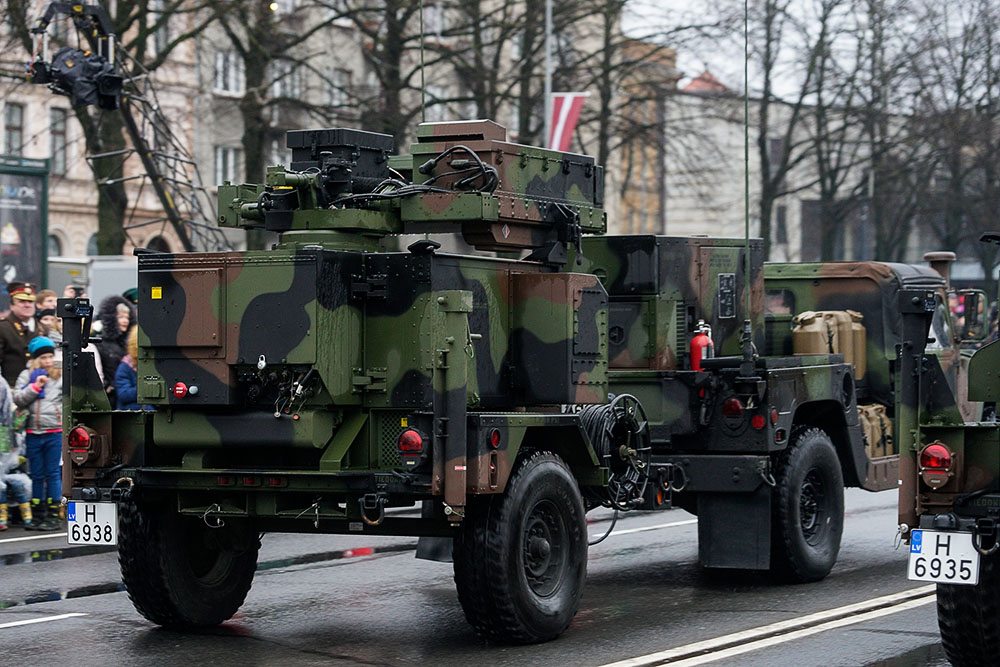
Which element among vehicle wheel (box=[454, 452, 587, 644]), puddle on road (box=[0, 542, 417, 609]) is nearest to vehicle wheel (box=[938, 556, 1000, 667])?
vehicle wheel (box=[454, 452, 587, 644])

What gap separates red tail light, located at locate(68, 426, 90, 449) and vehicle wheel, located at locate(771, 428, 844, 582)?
4830mm

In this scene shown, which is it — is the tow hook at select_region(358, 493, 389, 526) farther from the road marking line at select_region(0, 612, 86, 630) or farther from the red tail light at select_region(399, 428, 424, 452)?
the road marking line at select_region(0, 612, 86, 630)

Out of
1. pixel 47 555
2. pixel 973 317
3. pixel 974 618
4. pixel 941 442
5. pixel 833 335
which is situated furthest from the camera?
pixel 973 317

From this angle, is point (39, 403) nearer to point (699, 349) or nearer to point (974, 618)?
point (699, 349)

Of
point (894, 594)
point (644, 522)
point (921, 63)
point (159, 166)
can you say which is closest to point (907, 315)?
point (894, 594)

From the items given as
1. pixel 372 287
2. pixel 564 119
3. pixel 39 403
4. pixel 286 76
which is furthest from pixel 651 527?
pixel 286 76

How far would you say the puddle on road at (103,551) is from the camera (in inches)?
442

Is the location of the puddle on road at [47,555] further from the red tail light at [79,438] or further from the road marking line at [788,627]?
the road marking line at [788,627]

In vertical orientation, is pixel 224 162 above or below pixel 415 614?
above

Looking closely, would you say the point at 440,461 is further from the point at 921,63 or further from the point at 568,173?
the point at 921,63

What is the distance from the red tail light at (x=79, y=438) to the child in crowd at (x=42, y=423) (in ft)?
18.1

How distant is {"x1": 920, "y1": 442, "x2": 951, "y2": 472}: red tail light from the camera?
7.85 m

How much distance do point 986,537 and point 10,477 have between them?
9871mm

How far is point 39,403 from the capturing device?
14992mm
